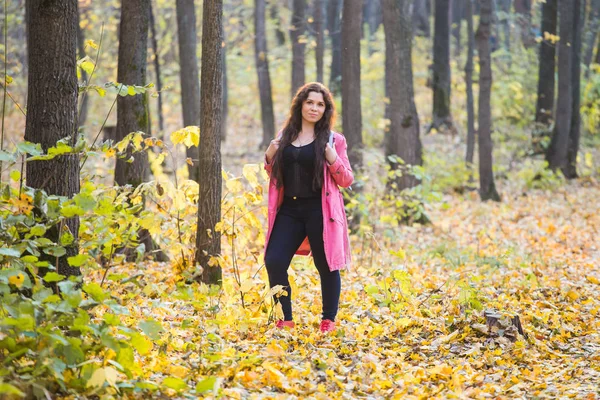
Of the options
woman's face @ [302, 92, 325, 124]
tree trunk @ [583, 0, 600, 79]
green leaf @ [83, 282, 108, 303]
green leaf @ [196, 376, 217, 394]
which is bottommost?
green leaf @ [196, 376, 217, 394]

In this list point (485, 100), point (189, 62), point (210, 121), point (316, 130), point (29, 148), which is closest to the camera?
point (29, 148)

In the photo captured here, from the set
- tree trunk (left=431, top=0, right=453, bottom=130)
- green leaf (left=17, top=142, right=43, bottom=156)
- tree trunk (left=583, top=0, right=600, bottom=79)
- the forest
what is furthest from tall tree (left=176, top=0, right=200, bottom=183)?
tree trunk (left=583, top=0, right=600, bottom=79)

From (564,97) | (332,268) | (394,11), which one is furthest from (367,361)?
(564,97)

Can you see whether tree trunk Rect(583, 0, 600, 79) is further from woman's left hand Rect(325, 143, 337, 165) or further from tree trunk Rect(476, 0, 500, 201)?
woman's left hand Rect(325, 143, 337, 165)

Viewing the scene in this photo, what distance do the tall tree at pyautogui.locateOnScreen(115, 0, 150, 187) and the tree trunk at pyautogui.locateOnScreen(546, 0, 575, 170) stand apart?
13.2m

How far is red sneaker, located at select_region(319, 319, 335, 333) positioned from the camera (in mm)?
5725

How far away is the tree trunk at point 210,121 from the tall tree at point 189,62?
17.2ft

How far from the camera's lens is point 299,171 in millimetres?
5633

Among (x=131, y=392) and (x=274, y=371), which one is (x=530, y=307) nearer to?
(x=274, y=371)

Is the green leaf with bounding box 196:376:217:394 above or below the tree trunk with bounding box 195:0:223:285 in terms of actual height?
below

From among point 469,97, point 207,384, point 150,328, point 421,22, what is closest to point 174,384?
point 207,384

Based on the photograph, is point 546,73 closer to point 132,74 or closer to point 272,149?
point 132,74

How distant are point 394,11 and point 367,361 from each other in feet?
29.5

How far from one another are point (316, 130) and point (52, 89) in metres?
2.19
